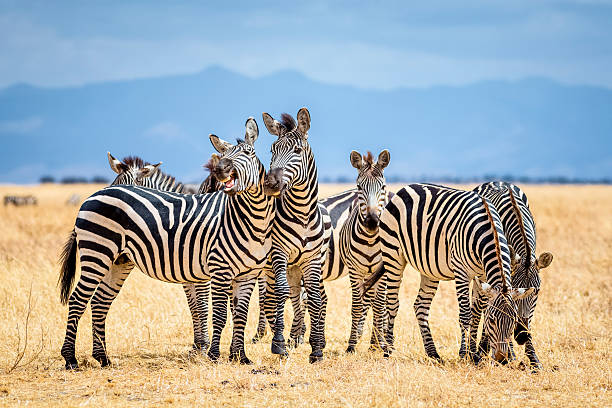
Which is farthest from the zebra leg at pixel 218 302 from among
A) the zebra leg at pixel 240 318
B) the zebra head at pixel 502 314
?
the zebra head at pixel 502 314

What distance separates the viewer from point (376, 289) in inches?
383

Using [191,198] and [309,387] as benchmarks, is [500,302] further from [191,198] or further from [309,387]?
[191,198]

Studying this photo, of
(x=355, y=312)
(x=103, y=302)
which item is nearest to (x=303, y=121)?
(x=355, y=312)

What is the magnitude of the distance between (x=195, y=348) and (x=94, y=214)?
87.2 inches

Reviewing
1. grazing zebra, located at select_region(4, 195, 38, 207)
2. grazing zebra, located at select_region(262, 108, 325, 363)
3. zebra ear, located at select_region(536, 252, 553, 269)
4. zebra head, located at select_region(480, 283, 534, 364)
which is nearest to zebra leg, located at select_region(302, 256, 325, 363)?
grazing zebra, located at select_region(262, 108, 325, 363)

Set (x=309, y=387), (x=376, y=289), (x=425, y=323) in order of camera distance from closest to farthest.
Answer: (x=309, y=387), (x=425, y=323), (x=376, y=289)

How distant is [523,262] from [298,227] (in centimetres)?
257

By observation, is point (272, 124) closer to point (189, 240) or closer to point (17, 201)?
point (189, 240)

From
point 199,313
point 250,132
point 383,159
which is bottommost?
point 199,313

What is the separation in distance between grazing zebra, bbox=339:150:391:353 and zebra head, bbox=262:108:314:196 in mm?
1070

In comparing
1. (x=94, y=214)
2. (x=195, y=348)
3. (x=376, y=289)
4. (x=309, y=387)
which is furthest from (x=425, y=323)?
(x=94, y=214)

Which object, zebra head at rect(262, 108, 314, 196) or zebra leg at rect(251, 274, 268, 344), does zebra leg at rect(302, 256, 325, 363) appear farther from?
zebra leg at rect(251, 274, 268, 344)

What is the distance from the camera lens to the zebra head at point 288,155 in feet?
25.3

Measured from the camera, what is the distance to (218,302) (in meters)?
8.17
